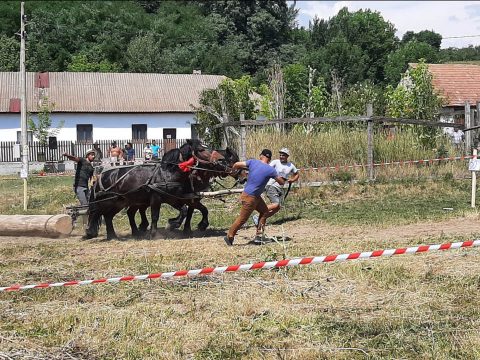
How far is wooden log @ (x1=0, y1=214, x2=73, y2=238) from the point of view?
1539 cm

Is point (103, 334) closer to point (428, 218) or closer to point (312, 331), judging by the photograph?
point (312, 331)

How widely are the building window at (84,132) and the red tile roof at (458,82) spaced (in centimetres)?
2255

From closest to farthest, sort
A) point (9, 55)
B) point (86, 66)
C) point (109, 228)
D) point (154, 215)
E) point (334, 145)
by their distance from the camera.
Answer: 1. point (154, 215)
2. point (109, 228)
3. point (334, 145)
4. point (86, 66)
5. point (9, 55)

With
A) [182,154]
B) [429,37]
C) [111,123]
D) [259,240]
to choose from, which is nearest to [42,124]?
[111,123]

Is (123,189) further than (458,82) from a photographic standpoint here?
No

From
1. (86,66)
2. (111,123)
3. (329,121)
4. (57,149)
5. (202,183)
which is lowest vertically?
(202,183)

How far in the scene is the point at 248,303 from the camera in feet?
26.6

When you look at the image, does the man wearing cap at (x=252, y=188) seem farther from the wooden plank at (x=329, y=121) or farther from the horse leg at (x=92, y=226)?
the wooden plank at (x=329, y=121)

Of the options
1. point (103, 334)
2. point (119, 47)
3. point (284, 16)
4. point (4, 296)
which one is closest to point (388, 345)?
point (103, 334)

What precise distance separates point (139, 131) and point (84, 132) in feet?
12.0

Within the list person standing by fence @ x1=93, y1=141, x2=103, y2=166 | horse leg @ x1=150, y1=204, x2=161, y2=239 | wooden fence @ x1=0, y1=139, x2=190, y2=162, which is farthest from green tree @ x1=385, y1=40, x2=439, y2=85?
horse leg @ x1=150, y1=204, x2=161, y2=239

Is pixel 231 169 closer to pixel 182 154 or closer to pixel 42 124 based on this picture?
pixel 182 154

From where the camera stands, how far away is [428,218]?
50.0ft

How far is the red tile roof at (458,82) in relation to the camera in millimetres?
46394
